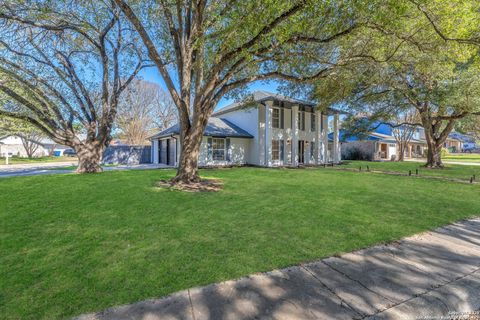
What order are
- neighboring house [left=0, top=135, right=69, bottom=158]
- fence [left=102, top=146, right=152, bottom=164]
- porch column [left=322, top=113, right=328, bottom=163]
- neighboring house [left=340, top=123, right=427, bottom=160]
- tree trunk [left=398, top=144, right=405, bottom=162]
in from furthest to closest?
neighboring house [left=0, top=135, right=69, bottom=158] < tree trunk [left=398, top=144, right=405, bottom=162] < neighboring house [left=340, top=123, right=427, bottom=160] < fence [left=102, top=146, right=152, bottom=164] < porch column [left=322, top=113, right=328, bottom=163]

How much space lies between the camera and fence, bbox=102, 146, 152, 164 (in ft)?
82.3

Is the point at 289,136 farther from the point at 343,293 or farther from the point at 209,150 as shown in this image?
the point at 343,293

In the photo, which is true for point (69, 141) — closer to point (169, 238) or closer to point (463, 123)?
point (169, 238)

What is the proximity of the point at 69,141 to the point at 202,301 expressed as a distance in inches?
589

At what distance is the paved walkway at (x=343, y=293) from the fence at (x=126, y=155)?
81.9ft

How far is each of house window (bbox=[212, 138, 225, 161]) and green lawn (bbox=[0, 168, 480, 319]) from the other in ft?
35.4

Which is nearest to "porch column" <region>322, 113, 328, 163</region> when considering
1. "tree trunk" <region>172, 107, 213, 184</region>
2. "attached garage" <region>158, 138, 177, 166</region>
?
"attached garage" <region>158, 138, 177, 166</region>

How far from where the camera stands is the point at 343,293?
2490 mm

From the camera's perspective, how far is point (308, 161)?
2134 cm

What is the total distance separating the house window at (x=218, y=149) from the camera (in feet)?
60.3

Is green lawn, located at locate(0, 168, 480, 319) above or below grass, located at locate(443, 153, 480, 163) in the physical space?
below

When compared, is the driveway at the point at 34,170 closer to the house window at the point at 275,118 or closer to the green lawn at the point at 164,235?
the green lawn at the point at 164,235

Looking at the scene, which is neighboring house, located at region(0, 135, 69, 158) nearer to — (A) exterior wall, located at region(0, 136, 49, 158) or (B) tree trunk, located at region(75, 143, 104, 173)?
(A) exterior wall, located at region(0, 136, 49, 158)

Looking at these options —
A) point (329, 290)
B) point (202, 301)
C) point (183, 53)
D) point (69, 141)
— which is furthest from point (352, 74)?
point (69, 141)
